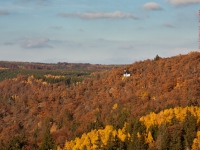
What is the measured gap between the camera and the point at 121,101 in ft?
611

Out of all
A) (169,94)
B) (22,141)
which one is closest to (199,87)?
(169,94)

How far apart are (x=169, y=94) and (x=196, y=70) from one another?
2808 cm

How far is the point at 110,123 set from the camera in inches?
5305

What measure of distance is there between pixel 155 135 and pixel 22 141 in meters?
53.5

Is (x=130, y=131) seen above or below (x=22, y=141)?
above

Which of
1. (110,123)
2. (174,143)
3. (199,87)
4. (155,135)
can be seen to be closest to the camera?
(174,143)

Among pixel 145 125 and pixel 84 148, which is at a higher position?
pixel 145 125

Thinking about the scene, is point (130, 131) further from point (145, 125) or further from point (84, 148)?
point (84, 148)

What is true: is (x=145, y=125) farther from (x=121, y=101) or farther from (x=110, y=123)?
(x=121, y=101)

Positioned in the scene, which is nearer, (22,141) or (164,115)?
(164,115)

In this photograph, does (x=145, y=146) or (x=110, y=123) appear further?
(x=110, y=123)

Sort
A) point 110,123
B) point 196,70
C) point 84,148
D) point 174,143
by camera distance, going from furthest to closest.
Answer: point 196,70, point 110,123, point 84,148, point 174,143

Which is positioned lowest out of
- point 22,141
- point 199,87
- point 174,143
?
point 22,141

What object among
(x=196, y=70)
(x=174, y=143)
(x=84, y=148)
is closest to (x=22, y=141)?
(x=84, y=148)
